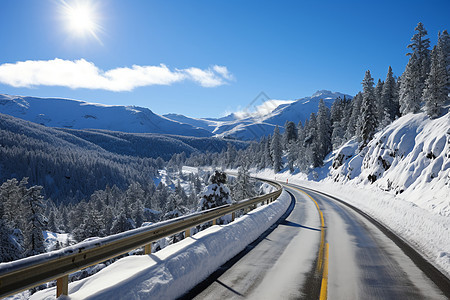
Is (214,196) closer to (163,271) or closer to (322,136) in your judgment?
(163,271)

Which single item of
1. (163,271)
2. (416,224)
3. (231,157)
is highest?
(231,157)

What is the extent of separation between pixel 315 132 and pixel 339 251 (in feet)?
227

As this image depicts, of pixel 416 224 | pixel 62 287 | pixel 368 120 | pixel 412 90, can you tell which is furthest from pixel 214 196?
pixel 368 120

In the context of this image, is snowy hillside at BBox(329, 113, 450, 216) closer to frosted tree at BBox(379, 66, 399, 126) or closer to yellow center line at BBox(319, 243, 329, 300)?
yellow center line at BBox(319, 243, 329, 300)

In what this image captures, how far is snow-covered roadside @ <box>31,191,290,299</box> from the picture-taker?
4.27m

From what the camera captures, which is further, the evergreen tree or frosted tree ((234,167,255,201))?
frosted tree ((234,167,255,201))

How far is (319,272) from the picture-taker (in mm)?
6797

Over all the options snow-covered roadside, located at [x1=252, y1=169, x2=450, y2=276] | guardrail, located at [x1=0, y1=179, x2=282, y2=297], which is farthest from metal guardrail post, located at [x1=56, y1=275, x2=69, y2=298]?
snow-covered roadside, located at [x1=252, y1=169, x2=450, y2=276]

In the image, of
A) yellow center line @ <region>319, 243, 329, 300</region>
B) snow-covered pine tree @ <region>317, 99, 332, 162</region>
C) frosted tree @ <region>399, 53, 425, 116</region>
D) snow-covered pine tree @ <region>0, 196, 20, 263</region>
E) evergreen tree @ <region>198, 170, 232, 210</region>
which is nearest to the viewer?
yellow center line @ <region>319, 243, 329, 300</region>

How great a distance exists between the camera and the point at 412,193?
21219mm

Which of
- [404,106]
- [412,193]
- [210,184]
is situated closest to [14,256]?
[210,184]

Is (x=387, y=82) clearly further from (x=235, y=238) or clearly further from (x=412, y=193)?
(x=235, y=238)

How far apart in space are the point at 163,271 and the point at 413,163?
90.7 feet

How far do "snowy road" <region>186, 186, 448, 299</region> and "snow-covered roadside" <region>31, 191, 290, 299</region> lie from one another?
0.34m
